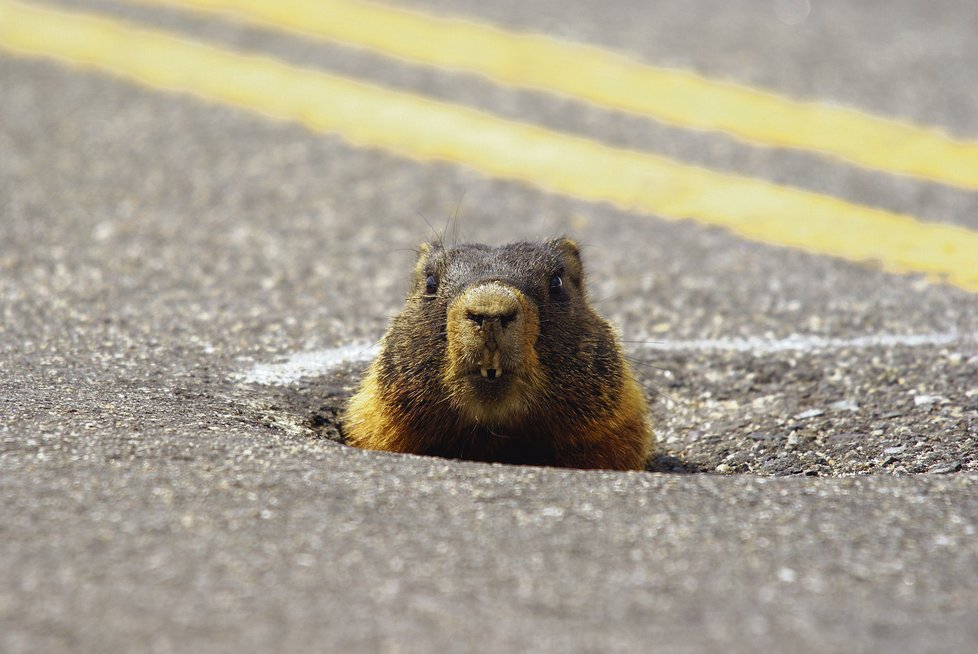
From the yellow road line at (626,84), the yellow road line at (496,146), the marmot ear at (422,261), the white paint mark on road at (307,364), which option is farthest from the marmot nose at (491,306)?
the yellow road line at (626,84)

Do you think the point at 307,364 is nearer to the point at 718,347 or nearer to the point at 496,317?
the point at 496,317

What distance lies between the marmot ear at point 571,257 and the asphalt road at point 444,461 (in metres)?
0.71

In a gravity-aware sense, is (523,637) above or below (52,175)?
below

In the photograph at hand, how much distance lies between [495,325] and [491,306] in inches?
3.0

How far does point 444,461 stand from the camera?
4.14 metres

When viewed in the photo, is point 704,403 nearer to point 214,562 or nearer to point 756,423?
point 756,423

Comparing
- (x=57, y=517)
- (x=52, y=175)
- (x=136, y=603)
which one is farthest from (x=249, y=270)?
(x=136, y=603)

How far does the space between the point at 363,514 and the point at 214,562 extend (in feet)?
1.58

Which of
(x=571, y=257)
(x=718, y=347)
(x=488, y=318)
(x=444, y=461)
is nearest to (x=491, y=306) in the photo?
(x=488, y=318)

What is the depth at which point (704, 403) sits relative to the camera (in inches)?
223

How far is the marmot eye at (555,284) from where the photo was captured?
514 centimetres

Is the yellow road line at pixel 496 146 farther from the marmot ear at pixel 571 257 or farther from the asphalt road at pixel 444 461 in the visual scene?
A: the marmot ear at pixel 571 257

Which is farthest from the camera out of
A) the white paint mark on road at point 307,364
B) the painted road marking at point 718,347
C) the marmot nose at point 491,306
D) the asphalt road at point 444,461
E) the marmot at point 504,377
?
the painted road marking at point 718,347

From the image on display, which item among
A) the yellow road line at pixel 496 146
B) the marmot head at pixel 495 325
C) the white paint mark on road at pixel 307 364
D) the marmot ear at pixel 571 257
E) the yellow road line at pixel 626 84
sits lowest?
the white paint mark on road at pixel 307 364
